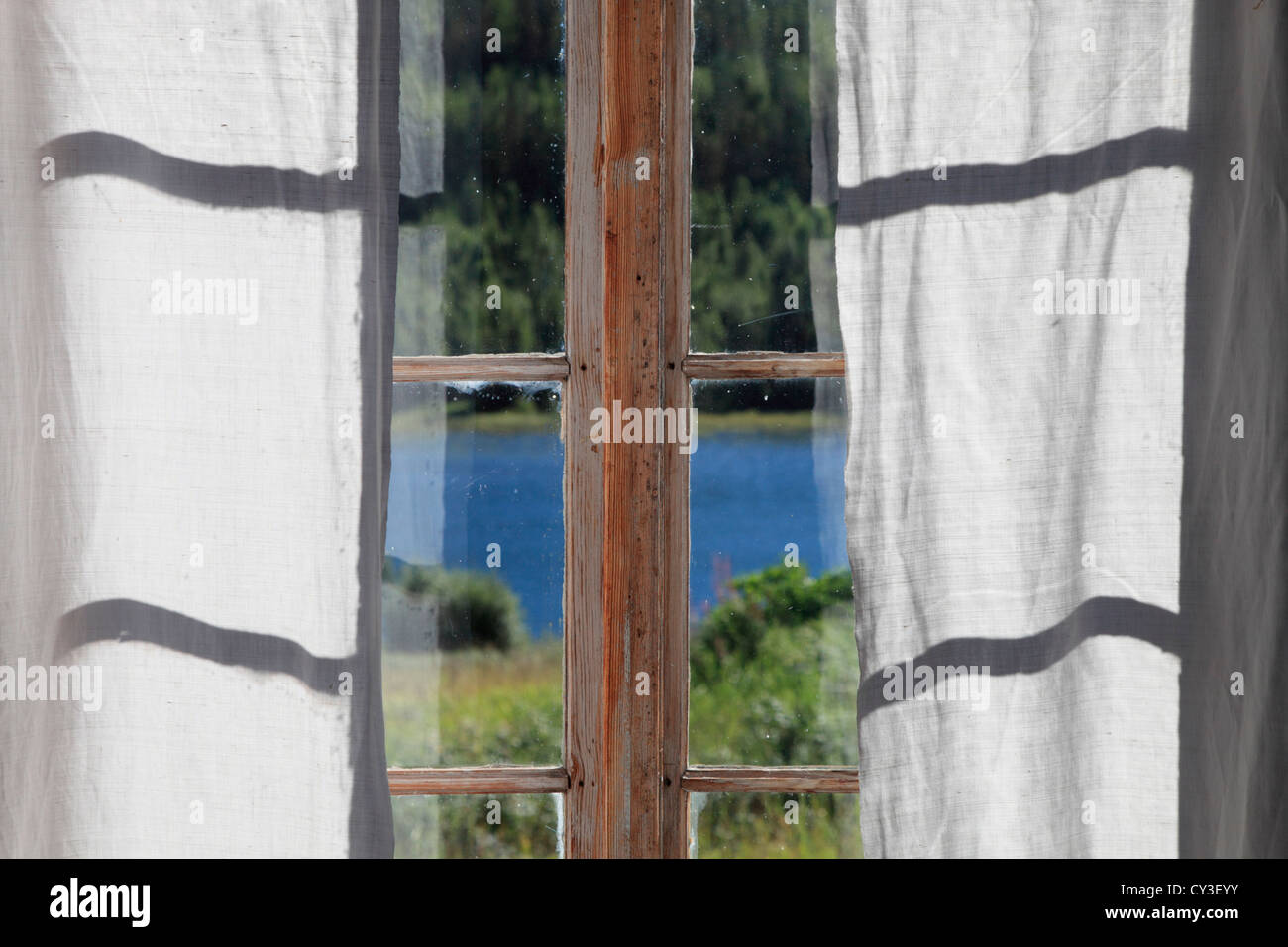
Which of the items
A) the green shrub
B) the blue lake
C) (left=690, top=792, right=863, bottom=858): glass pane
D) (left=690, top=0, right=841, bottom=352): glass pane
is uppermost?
(left=690, top=0, right=841, bottom=352): glass pane

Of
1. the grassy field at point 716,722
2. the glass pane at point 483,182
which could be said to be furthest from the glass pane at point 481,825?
the glass pane at point 483,182

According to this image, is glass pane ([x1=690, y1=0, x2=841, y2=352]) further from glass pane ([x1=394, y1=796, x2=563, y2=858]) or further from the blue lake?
glass pane ([x1=394, y1=796, x2=563, y2=858])

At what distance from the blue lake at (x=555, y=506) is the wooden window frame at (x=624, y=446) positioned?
0.03 m

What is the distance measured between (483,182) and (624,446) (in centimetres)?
40

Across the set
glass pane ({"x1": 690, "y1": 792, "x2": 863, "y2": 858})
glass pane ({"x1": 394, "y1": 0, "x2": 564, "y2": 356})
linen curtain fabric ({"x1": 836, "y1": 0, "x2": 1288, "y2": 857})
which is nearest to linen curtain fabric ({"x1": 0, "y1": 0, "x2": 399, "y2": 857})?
glass pane ({"x1": 394, "y1": 0, "x2": 564, "y2": 356})

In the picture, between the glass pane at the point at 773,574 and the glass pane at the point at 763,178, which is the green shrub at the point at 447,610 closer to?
the glass pane at the point at 773,574

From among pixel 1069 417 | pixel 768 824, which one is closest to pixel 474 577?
pixel 768 824

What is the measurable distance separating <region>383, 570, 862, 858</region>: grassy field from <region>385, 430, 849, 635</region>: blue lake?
56 mm

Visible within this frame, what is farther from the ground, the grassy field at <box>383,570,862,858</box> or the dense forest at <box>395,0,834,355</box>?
the dense forest at <box>395,0,834,355</box>

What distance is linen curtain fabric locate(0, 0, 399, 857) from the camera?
1.04m

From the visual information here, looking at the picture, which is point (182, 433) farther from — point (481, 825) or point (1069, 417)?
point (1069, 417)

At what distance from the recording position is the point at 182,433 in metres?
1.05

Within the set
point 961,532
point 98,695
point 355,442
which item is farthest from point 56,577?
point 961,532

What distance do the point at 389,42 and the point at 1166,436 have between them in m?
1.02
